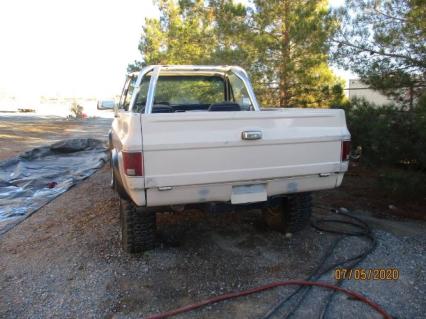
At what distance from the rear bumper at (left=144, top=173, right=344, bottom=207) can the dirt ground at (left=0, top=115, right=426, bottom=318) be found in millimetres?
706

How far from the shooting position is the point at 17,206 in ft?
18.8

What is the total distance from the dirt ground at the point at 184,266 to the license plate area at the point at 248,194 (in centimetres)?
66

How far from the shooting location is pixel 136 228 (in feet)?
12.2

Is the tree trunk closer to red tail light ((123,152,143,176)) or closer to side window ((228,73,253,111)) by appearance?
side window ((228,73,253,111))

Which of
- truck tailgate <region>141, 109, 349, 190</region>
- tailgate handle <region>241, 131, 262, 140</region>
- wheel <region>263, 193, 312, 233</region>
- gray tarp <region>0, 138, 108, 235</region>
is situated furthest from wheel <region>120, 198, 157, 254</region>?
gray tarp <region>0, 138, 108, 235</region>

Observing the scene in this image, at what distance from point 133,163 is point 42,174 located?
5.52 m

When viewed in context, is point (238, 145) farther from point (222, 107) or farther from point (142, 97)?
point (142, 97)

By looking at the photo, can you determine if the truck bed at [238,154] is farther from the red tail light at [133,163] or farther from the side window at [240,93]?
the side window at [240,93]

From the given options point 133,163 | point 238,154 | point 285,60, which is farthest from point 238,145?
point 285,60

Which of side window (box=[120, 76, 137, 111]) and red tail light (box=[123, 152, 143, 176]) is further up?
side window (box=[120, 76, 137, 111])

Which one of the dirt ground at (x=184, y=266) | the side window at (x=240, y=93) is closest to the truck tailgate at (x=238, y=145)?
the dirt ground at (x=184, y=266)

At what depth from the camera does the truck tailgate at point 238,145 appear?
303 cm

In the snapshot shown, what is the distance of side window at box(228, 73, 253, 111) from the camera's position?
17.1 feet

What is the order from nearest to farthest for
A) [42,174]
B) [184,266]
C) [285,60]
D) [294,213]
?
1. [184,266]
2. [294,213]
3. [42,174]
4. [285,60]
